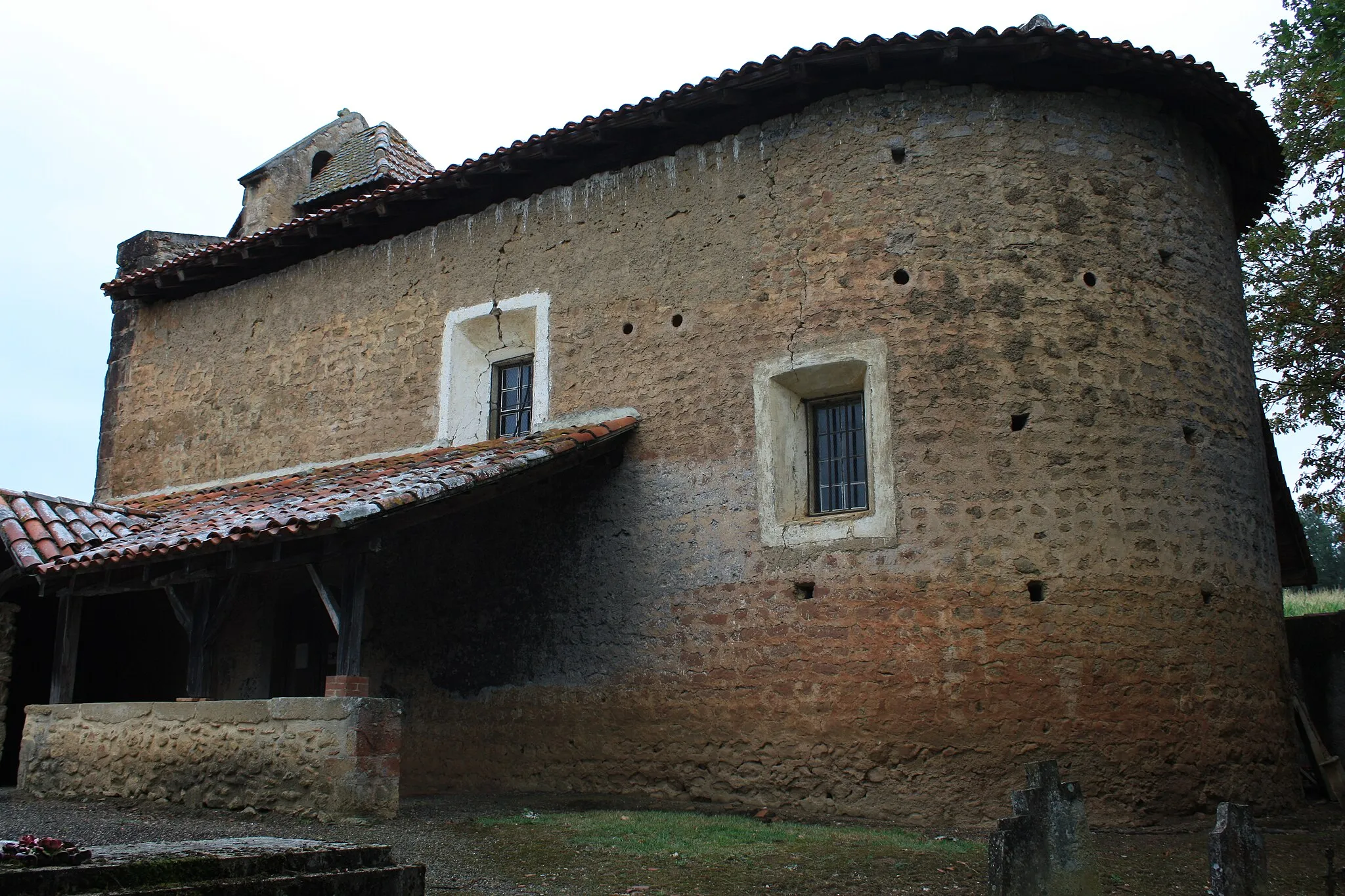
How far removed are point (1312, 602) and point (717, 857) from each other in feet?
80.4

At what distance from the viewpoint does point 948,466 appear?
9055mm

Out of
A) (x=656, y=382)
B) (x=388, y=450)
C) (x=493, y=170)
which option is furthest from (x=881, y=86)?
(x=388, y=450)

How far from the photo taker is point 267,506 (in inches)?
397

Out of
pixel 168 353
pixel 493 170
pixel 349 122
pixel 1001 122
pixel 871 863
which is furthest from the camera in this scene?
pixel 349 122

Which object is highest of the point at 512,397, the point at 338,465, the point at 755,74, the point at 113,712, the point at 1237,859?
the point at 755,74

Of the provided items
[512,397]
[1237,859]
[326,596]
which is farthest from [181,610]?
[1237,859]

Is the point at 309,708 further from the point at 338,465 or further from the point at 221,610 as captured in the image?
the point at 338,465

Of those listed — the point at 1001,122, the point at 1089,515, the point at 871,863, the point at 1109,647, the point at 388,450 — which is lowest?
the point at 871,863

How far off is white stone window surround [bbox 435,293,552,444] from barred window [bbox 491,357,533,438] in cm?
8

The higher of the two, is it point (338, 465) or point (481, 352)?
point (481, 352)

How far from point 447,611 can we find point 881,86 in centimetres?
627

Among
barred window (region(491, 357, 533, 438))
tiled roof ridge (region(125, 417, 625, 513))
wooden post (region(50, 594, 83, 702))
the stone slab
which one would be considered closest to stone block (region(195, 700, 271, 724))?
wooden post (region(50, 594, 83, 702))

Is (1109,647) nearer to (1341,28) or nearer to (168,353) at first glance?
(1341,28)

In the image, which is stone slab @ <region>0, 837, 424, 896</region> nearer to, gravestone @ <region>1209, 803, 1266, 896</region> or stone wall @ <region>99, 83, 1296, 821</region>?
gravestone @ <region>1209, 803, 1266, 896</region>
